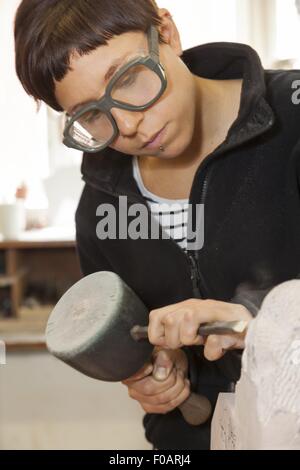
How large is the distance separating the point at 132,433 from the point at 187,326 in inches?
69.8

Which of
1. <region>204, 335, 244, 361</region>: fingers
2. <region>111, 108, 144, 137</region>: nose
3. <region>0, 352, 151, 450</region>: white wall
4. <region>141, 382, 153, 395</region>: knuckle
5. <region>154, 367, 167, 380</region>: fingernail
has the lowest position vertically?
<region>0, 352, 151, 450</region>: white wall

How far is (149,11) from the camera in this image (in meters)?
0.94

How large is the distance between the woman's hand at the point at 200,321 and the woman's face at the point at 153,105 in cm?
30

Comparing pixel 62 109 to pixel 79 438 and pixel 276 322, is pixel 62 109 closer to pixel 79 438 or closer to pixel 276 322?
pixel 276 322

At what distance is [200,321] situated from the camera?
2.27ft

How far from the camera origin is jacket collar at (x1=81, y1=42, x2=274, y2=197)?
3.16ft

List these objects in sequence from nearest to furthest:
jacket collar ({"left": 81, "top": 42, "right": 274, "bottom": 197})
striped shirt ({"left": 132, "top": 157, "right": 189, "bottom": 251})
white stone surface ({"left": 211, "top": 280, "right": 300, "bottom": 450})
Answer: white stone surface ({"left": 211, "top": 280, "right": 300, "bottom": 450})
jacket collar ({"left": 81, "top": 42, "right": 274, "bottom": 197})
striped shirt ({"left": 132, "top": 157, "right": 189, "bottom": 251})

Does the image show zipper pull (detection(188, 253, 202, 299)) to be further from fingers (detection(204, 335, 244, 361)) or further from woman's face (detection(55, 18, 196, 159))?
fingers (detection(204, 335, 244, 361))

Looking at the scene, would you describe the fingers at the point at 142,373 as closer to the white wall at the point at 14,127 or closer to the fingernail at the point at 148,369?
the fingernail at the point at 148,369

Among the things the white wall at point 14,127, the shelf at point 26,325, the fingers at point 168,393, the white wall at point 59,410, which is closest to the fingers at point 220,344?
the fingers at point 168,393

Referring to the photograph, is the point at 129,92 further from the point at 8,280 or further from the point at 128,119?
the point at 8,280

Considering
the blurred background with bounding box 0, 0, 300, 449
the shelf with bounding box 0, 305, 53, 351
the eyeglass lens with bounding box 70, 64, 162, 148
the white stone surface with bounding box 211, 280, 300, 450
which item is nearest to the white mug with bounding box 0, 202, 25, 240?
the blurred background with bounding box 0, 0, 300, 449

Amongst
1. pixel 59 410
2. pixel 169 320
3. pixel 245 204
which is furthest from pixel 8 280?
pixel 169 320

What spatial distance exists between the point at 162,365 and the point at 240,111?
39 centimetres
